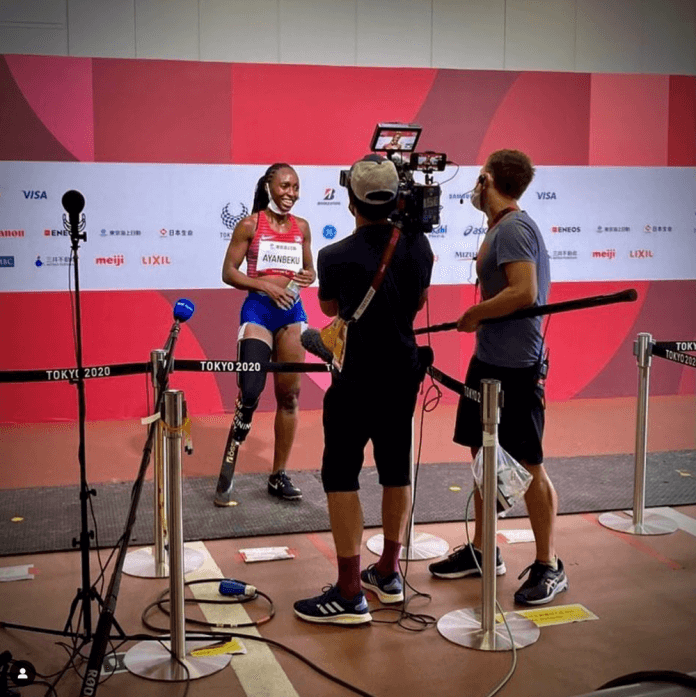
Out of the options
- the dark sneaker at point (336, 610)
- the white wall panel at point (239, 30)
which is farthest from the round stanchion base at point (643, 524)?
the white wall panel at point (239, 30)

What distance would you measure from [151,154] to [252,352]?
2.27 metres

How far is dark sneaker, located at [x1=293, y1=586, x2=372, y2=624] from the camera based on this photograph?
3.54 meters

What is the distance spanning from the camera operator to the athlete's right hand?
1.61 metres

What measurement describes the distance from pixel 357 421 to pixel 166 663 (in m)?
1.02

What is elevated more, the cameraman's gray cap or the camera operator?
the cameraman's gray cap

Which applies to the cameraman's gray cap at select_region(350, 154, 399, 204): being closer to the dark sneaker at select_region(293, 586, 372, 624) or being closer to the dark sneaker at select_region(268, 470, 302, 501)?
the dark sneaker at select_region(293, 586, 372, 624)

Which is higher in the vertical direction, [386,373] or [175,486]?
[386,373]

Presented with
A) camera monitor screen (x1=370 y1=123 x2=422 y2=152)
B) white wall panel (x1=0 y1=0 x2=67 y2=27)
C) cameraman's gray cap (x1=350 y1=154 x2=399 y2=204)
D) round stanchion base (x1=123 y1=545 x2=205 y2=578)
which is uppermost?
white wall panel (x1=0 y1=0 x2=67 y2=27)

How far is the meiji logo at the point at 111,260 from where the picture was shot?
22.0 feet

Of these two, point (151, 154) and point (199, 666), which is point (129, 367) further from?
point (151, 154)

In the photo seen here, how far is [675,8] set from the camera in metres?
7.51

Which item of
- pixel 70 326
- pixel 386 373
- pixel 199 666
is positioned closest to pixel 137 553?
pixel 199 666

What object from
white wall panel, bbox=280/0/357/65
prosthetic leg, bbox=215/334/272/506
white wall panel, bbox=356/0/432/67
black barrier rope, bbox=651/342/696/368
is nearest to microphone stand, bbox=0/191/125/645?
prosthetic leg, bbox=215/334/272/506

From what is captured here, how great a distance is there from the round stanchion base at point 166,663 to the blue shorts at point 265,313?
2157 mm
